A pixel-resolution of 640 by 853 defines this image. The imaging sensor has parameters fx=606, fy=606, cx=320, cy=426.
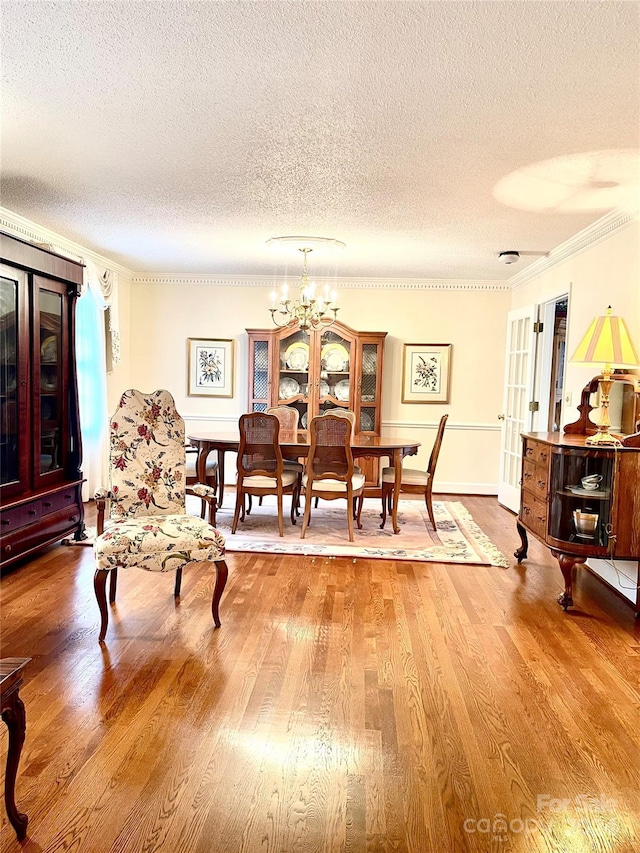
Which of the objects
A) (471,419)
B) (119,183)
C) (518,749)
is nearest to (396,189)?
(119,183)

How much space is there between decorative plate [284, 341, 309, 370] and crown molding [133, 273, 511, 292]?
2.66ft

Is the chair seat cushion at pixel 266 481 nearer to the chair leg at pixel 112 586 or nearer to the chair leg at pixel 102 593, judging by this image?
the chair leg at pixel 112 586

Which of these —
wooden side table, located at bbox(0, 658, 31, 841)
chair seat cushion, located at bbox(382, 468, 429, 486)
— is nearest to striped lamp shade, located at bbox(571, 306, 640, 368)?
chair seat cushion, located at bbox(382, 468, 429, 486)

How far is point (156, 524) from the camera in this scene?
3008 mm

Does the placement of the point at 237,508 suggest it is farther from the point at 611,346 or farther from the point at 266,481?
the point at 611,346

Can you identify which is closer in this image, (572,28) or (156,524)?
(572,28)

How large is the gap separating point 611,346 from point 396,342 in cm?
366

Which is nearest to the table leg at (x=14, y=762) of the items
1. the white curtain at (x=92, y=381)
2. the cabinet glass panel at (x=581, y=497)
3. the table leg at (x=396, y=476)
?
the cabinet glass panel at (x=581, y=497)

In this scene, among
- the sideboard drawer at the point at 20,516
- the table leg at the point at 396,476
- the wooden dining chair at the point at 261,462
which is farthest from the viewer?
the table leg at the point at 396,476

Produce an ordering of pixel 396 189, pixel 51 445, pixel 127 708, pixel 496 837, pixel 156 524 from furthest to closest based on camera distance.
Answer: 1. pixel 51 445
2. pixel 396 189
3. pixel 156 524
4. pixel 127 708
5. pixel 496 837

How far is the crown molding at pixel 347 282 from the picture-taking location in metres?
6.85

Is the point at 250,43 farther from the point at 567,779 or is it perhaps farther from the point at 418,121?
the point at 567,779

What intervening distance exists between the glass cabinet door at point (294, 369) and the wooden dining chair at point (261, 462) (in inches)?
74.9

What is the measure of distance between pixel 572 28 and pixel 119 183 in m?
2.71
